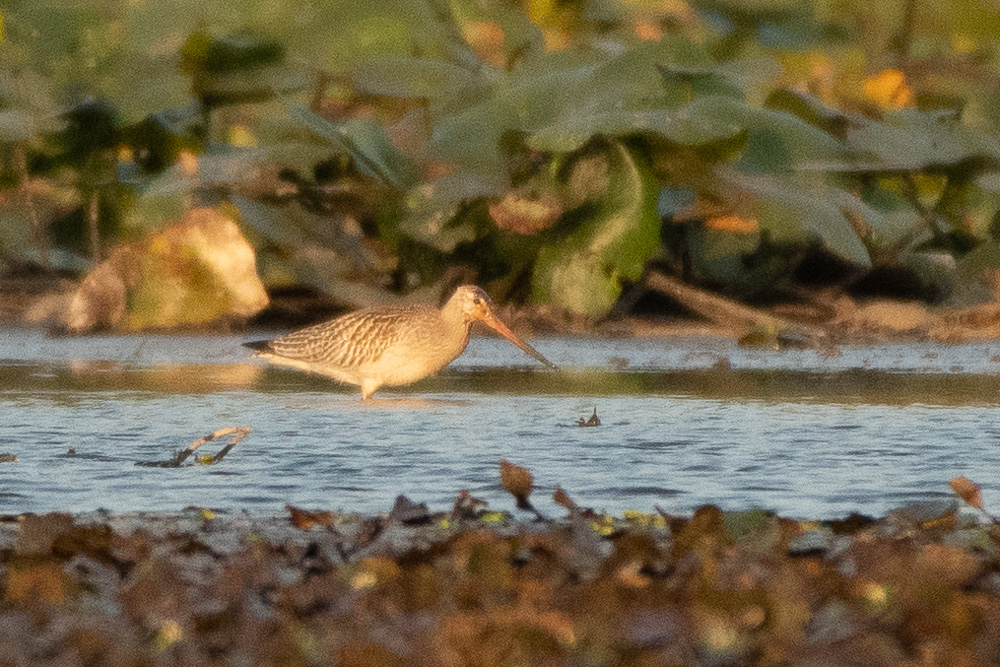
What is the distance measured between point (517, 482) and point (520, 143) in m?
5.67

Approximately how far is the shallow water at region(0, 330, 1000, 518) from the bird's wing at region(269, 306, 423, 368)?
0.51 ft

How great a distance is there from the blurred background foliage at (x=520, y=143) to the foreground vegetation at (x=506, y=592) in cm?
519

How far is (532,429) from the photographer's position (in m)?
5.23

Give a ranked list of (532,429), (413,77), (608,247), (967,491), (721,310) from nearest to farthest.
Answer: (967,491) < (532,429) < (608,247) < (721,310) < (413,77)

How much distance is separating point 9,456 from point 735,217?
539cm

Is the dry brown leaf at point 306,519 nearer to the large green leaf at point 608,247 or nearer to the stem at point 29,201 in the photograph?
the large green leaf at point 608,247

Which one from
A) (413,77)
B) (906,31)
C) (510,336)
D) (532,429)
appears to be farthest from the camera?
(906,31)

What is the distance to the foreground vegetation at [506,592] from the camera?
85.4 inches

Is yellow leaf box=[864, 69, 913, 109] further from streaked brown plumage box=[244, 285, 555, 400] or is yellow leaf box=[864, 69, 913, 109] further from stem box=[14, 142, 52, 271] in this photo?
stem box=[14, 142, 52, 271]

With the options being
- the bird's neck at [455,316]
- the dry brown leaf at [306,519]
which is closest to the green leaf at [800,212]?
the bird's neck at [455,316]

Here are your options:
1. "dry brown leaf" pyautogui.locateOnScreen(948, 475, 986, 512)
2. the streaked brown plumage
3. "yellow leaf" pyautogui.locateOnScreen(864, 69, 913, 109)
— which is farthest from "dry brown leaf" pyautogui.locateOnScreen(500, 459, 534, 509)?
"yellow leaf" pyautogui.locateOnScreen(864, 69, 913, 109)

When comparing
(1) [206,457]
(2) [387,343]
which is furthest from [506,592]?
(2) [387,343]

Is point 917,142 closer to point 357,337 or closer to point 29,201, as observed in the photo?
point 357,337

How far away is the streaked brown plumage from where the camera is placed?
667 centimetres
